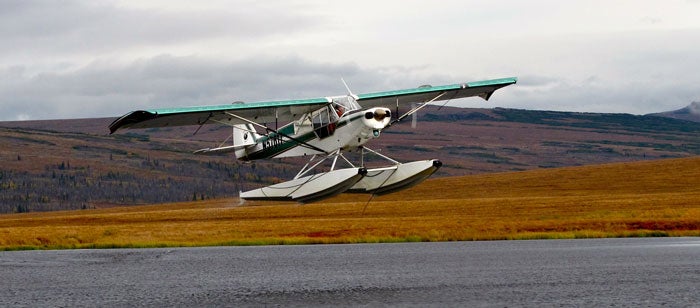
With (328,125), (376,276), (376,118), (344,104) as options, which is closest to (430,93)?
(344,104)

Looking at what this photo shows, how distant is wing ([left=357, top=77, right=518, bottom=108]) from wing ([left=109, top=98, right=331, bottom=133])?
3276mm

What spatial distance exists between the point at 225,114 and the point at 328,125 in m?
4.98

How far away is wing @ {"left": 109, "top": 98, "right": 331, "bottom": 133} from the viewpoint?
45.4 metres

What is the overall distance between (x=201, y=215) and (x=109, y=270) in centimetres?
5461

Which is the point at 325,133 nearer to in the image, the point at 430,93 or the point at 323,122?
the point at 323,122

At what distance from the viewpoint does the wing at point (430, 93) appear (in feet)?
171

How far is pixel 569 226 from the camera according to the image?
173 feet

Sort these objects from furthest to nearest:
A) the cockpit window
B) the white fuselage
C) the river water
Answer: the cockpit window
the white fuselage
the river water

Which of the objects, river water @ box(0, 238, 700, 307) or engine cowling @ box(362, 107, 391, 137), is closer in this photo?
river water @ box(0, 238, 700, 307)

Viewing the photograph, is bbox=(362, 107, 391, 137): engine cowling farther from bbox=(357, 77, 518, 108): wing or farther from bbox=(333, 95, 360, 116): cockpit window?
bbox=(357, 77, 518, 108): wing

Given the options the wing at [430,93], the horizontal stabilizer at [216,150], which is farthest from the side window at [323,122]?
the horizontal stabilizer at [216,150]

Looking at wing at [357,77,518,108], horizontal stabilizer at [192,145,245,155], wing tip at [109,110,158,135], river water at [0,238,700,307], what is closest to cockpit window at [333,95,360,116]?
wing at [357,77,518,108]

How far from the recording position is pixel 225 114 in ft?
159

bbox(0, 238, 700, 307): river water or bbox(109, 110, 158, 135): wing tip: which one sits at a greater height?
bbox(109, 110, 158, 135): wing tip
